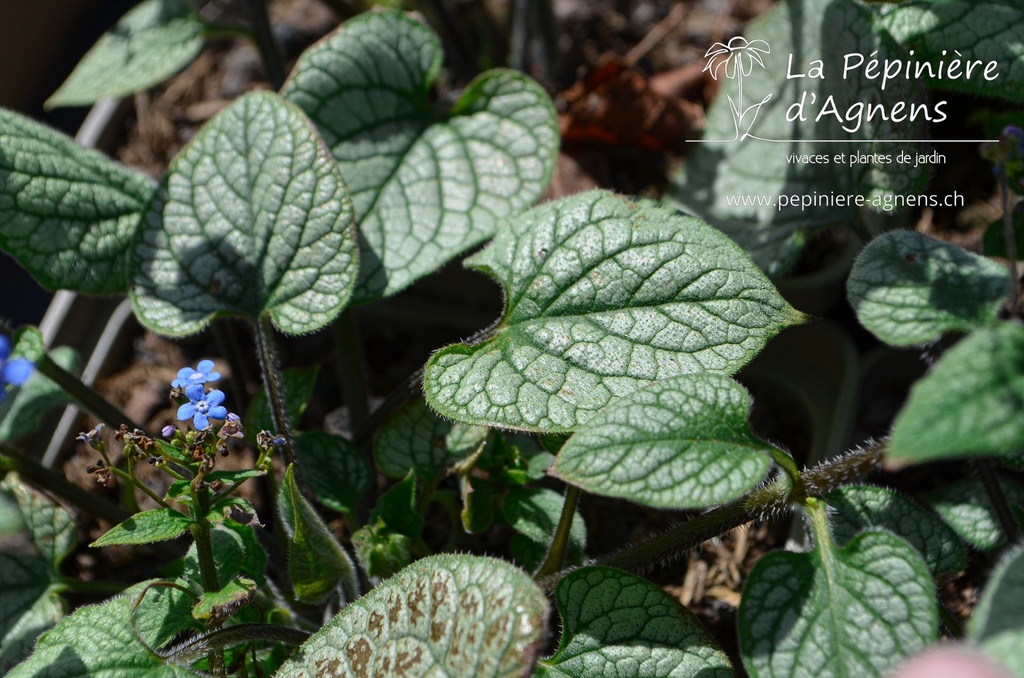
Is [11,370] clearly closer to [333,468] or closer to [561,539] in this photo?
[333,468]

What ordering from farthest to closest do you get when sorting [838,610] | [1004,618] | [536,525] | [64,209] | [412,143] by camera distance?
1. [412,143]
2. [64,209]
3. [536,525]
4. [838,610]
5. [1004,618]

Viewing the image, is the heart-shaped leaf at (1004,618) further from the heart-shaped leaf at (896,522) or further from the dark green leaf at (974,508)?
the dark green leaf at (974,508)

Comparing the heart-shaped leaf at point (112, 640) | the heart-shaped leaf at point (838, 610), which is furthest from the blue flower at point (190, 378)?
the heart-shaped leaf at point (838, 610)

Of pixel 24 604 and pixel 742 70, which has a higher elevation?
pixel 742 70

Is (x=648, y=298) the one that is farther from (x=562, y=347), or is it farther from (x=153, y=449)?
(x=153, y=449)

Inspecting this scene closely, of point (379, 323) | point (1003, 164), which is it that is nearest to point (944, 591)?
point (1003, 164)

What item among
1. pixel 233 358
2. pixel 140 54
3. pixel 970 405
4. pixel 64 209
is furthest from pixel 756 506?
pixel 140 54

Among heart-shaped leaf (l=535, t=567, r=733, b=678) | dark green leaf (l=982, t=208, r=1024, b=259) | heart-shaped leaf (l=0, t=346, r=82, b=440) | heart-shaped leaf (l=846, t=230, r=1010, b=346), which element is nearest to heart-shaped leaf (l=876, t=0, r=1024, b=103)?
dark green leaf (l=982, t=208, r=1024, b=259)
